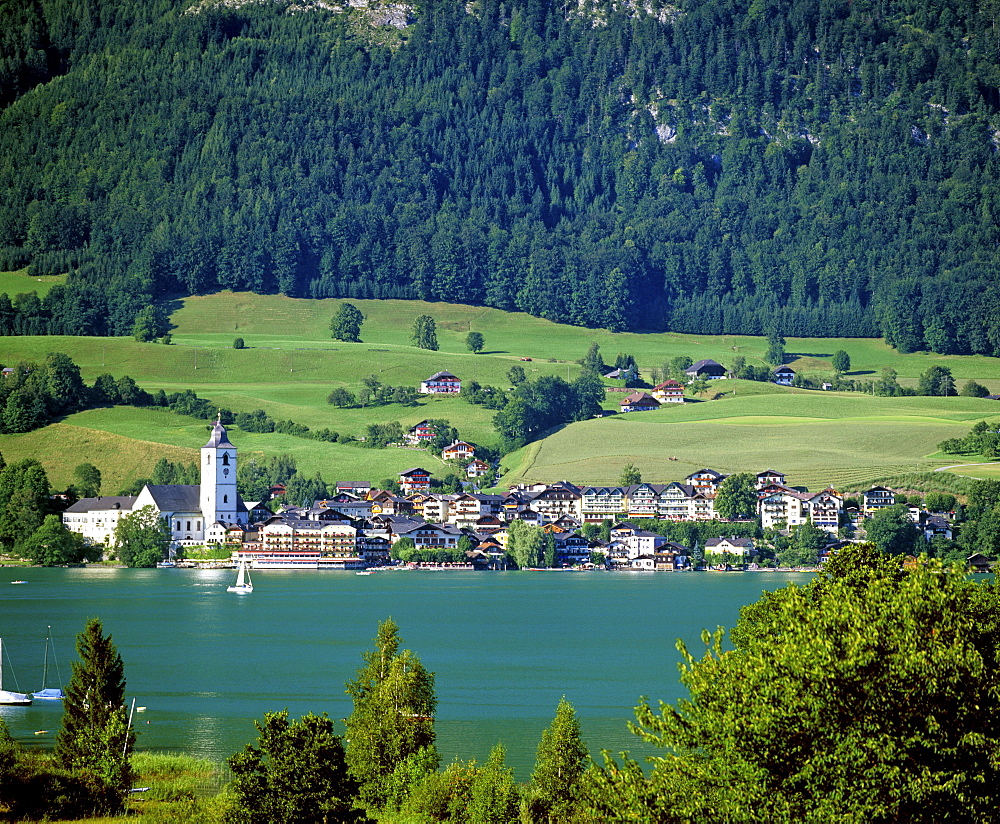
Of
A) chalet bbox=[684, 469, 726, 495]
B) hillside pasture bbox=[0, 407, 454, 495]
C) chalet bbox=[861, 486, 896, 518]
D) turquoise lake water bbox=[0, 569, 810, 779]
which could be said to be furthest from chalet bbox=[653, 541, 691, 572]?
hillside pasture bbox=[0, 407, 454, 495]

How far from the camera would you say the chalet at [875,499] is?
125375mm

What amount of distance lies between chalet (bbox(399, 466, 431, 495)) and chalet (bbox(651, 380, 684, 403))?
43279 millimetres

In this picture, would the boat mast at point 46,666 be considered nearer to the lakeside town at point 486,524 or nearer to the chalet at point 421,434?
the lakeside town at point 486,524

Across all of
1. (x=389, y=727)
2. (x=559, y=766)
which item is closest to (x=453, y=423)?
(x=389, y=727)

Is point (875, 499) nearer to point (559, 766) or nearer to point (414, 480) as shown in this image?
point (414, 480)

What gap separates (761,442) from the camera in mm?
148000

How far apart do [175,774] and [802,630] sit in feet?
61.0

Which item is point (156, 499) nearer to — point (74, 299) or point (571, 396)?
point (571, 396)

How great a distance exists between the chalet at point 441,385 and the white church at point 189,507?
4312 cm

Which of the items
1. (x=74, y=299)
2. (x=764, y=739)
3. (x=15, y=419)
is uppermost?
(x=74, y=299)

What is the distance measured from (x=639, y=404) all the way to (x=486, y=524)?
46792 mm

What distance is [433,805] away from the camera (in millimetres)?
27656

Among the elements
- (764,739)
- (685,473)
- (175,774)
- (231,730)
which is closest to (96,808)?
(175,774)

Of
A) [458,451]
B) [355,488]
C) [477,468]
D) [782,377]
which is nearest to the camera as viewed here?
[355,488]
